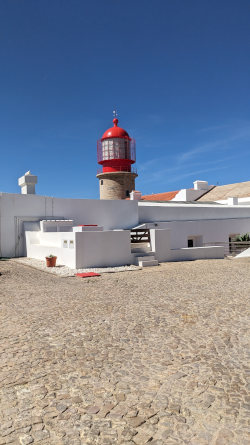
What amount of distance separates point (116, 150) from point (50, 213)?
10403mm

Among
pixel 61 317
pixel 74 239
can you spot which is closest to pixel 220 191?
pixel 74 239

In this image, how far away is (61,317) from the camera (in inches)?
250

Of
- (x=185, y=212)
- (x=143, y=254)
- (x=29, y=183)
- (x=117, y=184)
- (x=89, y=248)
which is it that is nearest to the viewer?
(x=89, y=248)

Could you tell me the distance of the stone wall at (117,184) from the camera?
26312 millimetres

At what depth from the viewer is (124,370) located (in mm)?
4059

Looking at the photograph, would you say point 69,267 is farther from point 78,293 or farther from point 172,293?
point 172,293

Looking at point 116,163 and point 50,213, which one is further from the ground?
point 116,163

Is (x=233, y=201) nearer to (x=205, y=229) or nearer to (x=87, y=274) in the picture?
(x=205, y=229)

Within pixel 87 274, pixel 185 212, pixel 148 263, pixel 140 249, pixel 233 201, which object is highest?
pixel 233 201

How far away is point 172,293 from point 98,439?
6097 millimetres

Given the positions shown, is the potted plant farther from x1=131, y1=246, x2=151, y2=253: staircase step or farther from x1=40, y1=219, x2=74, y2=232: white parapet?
x1=131, y1=246, x2=151, y2=253: staircase step

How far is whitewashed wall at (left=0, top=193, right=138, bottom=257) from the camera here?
16.7 m

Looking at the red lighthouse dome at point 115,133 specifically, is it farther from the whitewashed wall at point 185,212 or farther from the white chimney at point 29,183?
the white chimney at point 29,183

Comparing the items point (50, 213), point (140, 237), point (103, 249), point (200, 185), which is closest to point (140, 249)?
point (140, 237)
